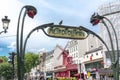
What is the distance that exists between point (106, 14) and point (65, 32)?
57.0 m

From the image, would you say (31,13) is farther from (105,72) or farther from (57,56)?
(57,56)

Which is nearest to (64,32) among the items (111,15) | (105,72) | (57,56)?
(105,72)

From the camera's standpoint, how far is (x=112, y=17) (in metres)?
74.4

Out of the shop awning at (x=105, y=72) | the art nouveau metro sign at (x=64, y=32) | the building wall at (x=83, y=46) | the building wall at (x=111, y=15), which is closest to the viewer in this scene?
the art nouveau metro sign at (x=64, y=32)

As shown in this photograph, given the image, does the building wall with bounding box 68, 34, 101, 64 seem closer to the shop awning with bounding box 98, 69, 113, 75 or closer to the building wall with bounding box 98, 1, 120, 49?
the building wall with bounding box 98, 1, 120, 49

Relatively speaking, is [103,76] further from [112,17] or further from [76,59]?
[76,59]

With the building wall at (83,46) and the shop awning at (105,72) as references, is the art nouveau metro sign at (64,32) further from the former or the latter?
the building wall at (83,46)

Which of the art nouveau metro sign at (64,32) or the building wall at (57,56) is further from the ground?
the building wall at (57,56)

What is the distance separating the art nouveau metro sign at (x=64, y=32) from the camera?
19312mm

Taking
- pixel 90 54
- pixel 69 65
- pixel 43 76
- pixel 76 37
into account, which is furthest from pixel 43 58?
pixel 76 37

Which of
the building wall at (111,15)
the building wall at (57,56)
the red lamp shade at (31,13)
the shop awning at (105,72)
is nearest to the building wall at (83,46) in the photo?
the building wall at (111,15)

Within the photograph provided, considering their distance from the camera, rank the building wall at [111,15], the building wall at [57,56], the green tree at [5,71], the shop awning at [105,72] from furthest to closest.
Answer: the building wall at [57,56], the green tree at [5,71], the building wall at [111,15], the shop awning at [105,72]

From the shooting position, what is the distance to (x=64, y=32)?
19.5m

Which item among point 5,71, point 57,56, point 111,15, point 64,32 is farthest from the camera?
point 57,56
